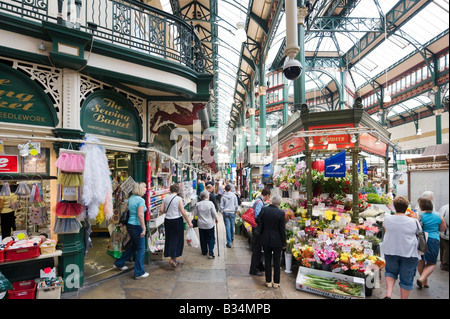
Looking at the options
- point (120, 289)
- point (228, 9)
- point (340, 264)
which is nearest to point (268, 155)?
point (228, 9)

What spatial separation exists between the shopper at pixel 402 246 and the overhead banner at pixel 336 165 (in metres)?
2.13

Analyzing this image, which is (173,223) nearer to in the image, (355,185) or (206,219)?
(206,219)

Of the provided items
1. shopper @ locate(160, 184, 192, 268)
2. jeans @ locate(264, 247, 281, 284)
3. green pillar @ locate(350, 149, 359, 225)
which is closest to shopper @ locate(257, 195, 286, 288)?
jeans @ locate(264, 247, 281, 284)

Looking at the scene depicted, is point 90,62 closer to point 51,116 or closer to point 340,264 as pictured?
point 51,116

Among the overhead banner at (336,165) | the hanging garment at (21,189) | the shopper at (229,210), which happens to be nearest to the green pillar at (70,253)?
the hanging garment at (21,189)

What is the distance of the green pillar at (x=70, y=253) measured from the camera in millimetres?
4088

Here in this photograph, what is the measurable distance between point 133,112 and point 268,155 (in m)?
8.81

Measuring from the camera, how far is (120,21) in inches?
200

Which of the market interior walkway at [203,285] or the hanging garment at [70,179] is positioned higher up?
the hanging garment at [70,179]

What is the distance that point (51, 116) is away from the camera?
409 centimetres

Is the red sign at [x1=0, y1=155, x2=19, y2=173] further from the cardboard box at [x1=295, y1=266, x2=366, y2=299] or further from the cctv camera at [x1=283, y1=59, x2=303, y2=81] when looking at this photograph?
the cctv camera at [x1=283, y1=59, x2=303, y2=81]

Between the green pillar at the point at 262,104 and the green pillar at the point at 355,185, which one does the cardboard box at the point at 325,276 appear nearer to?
the green pillar at the point at 355,185

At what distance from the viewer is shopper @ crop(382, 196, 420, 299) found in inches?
132

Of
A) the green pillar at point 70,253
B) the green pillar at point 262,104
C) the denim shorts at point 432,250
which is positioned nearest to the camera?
the green pillar at point 70,253
